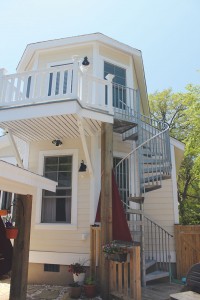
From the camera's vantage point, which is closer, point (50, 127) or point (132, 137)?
point (50, 127)

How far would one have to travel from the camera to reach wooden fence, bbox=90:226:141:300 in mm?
4234

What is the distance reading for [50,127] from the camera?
604 cm

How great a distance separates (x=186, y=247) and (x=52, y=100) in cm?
508

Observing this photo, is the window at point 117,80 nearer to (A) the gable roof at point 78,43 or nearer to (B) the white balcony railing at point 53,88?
(A) the gable roof at point 78,43

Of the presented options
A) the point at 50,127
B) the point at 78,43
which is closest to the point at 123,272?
the point at 50,127

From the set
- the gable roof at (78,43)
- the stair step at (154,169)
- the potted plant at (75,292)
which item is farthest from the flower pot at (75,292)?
the gable roof at (78,43)

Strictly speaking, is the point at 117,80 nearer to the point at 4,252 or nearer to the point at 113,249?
the point at 113,249

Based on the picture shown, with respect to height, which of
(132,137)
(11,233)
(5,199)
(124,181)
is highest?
(132,137)

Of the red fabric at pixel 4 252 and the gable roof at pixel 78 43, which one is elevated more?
the gable roof at pixel 78 43

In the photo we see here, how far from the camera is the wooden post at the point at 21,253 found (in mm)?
3400

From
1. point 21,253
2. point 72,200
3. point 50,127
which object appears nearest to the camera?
point 21,253

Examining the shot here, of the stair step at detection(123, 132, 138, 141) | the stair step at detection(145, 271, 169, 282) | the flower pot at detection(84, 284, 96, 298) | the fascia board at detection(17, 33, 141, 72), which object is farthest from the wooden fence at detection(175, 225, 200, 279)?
the fascia board at detection(17, 33, 141, 72)

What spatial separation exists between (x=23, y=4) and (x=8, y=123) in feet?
11.5

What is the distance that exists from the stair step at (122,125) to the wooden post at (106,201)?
1.52 ft
